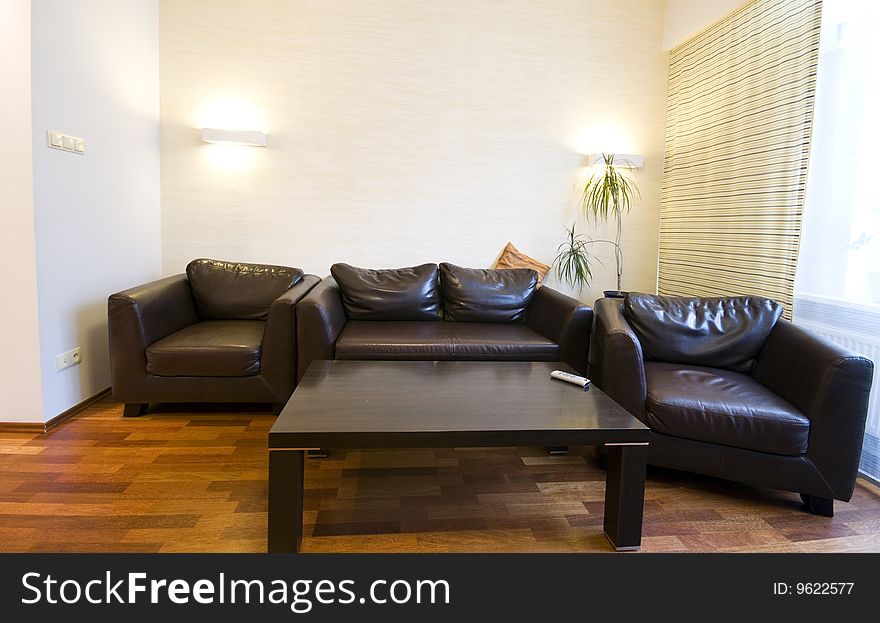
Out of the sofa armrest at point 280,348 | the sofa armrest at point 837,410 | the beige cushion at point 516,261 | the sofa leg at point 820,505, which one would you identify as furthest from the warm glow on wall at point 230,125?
the sofa leg at point 820,505

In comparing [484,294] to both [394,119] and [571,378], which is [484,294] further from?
[394,119]

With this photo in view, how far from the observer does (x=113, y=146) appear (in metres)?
3.51

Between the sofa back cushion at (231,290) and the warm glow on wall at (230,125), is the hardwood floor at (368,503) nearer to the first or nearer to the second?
the sofa back cushion at (231,290)

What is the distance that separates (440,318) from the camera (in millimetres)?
3957

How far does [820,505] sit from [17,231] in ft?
13.3

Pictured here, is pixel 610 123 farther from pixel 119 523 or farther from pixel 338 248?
pixel 119 523

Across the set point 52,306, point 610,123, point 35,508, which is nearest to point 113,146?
point 52,306

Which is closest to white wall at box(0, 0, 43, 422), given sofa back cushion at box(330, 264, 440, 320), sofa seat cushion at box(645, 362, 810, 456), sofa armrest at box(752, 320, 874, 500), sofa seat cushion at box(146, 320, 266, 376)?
sofa seat cushion at box(146, 320, 266, 376)

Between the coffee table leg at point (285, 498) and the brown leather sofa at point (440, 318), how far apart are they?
49.8 inches

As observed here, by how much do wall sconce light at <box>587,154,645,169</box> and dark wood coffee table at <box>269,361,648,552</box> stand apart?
2.49 meters

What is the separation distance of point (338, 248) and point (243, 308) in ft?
2.88

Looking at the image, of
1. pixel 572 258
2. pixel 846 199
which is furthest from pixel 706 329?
pixel 572 258

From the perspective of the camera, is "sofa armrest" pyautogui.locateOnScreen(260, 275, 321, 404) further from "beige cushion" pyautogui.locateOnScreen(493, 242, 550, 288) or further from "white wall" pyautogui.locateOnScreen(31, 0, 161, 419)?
"beige cushion" pyautogui.locateOnScreen(493, 242, 550, 288)

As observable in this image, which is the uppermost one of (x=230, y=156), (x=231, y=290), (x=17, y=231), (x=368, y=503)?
(x=230, y=156)
